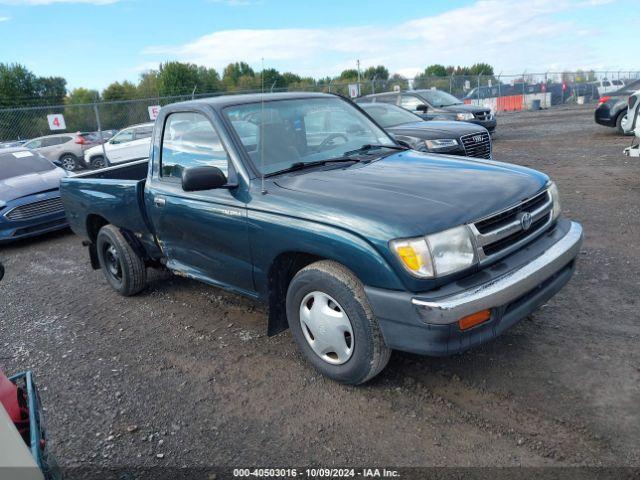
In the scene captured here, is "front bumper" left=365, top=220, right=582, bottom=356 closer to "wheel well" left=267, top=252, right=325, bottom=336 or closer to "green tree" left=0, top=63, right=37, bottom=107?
"wheel well" left=267, top=252, right=325, bottom=336

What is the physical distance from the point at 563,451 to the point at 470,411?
1.75 ft

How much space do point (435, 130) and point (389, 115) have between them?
164cm

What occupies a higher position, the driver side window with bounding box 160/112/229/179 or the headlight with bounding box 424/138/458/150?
the driver side window with bounding box 160/112/229/179

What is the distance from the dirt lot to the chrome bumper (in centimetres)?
65

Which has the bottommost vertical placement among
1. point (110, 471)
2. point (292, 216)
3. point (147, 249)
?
point (110, 471)

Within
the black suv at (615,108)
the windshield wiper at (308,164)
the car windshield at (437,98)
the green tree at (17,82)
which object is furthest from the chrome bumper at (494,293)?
the green tree at (17,82)

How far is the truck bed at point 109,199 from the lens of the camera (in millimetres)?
4668

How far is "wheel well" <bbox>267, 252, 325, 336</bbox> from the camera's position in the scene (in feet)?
11.3

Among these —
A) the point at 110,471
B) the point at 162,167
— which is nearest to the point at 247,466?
the point at 110,471

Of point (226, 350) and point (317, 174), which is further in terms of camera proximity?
point (226, 350)

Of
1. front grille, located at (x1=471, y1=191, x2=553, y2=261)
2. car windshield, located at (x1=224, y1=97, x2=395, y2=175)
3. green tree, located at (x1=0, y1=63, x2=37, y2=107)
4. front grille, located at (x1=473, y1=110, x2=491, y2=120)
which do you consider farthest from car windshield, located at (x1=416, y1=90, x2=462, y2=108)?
green tree, located at (x1=0, y1=63, x2=37, y2=107)

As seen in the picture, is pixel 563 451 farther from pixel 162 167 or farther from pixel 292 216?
pixel 162 167

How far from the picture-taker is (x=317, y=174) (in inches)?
141

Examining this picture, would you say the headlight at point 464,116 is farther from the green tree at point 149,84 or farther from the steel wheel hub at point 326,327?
the green tree at point 149,84
